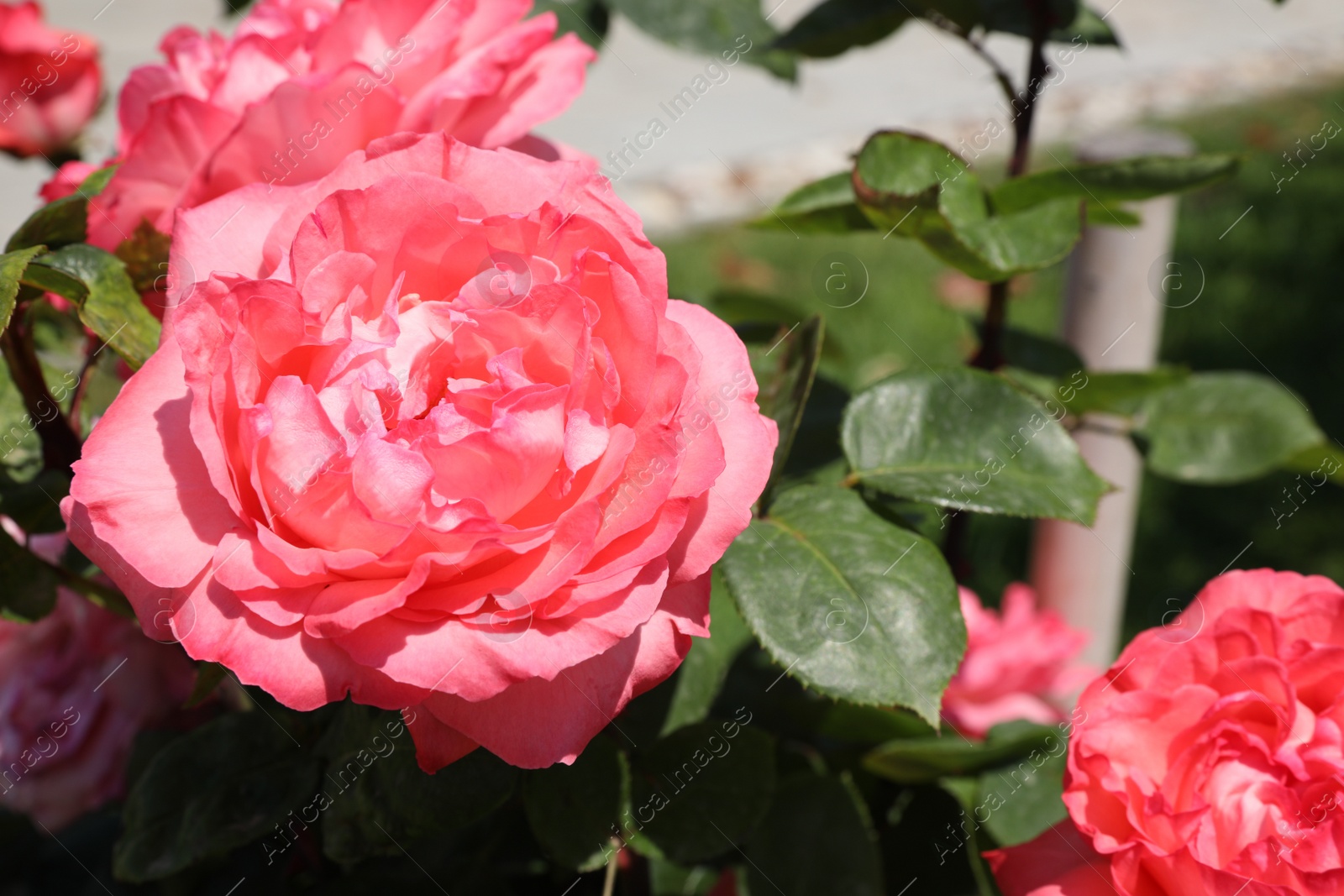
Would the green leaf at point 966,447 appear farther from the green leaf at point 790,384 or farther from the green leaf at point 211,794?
Answer: the green leaf at point 211,794

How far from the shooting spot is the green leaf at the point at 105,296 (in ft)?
1.86

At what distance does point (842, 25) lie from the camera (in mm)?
872

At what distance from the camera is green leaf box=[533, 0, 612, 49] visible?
1.01 m

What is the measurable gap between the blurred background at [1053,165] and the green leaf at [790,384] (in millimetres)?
440

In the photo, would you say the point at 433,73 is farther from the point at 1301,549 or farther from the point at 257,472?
the point at 1301,549

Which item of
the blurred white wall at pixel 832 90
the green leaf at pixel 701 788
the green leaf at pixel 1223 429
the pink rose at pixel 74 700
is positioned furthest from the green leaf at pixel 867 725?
the blurred white wall at pixel 832 90

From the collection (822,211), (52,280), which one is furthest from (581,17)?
(52,280)

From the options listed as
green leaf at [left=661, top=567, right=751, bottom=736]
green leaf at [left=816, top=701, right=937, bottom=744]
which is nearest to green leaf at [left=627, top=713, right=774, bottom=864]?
green leaf at [left=661, top=567, right=751, bottom=736]

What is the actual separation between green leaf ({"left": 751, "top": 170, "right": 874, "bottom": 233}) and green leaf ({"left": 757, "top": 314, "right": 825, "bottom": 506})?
10 cm

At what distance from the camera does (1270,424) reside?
1000 millimetres

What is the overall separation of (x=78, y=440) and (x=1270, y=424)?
3.00 ft

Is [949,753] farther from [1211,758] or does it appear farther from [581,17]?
[581,17]

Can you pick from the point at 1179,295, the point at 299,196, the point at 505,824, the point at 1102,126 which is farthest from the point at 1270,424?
the point at 1102,126

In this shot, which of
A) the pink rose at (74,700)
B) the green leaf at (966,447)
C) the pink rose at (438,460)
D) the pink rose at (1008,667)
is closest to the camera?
the pink rose at (438,460)
